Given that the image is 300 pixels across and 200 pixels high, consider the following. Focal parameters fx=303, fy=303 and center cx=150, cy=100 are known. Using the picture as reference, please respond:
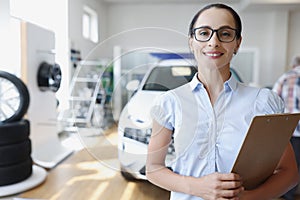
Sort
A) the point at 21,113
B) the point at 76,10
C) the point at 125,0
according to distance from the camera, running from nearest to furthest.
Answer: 1. the point at 76,10
2. the point at 21,113
3. the point at 125,0

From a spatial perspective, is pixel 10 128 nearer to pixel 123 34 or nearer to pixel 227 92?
pixel 123 34

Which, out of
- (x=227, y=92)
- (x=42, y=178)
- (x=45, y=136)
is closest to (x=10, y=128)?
(x=42, y=178)

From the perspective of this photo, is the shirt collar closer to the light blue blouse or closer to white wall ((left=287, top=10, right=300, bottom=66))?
the light blue blouse

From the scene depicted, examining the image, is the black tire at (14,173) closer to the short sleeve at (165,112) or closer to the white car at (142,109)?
the white car at (142,109)

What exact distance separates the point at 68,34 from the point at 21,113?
3.20 ft

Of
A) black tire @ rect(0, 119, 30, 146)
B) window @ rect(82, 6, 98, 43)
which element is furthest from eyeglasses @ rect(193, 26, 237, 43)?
black tire @ rect(0, 119, 30, 146)

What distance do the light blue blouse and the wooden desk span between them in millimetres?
615

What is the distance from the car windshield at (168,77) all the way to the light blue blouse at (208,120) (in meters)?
0.04

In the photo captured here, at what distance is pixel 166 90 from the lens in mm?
662

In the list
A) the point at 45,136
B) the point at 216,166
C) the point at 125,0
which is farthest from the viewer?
the point at 125,0

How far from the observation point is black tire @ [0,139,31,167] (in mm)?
1800

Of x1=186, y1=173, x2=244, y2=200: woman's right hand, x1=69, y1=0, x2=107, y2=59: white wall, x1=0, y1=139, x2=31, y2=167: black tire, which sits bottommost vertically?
x1=0, y1=139, x2=31, y2=167: black tire

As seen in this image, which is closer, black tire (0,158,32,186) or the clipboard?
the clipboard

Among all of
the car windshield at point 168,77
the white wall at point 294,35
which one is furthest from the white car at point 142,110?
the white wall at point 294,35
